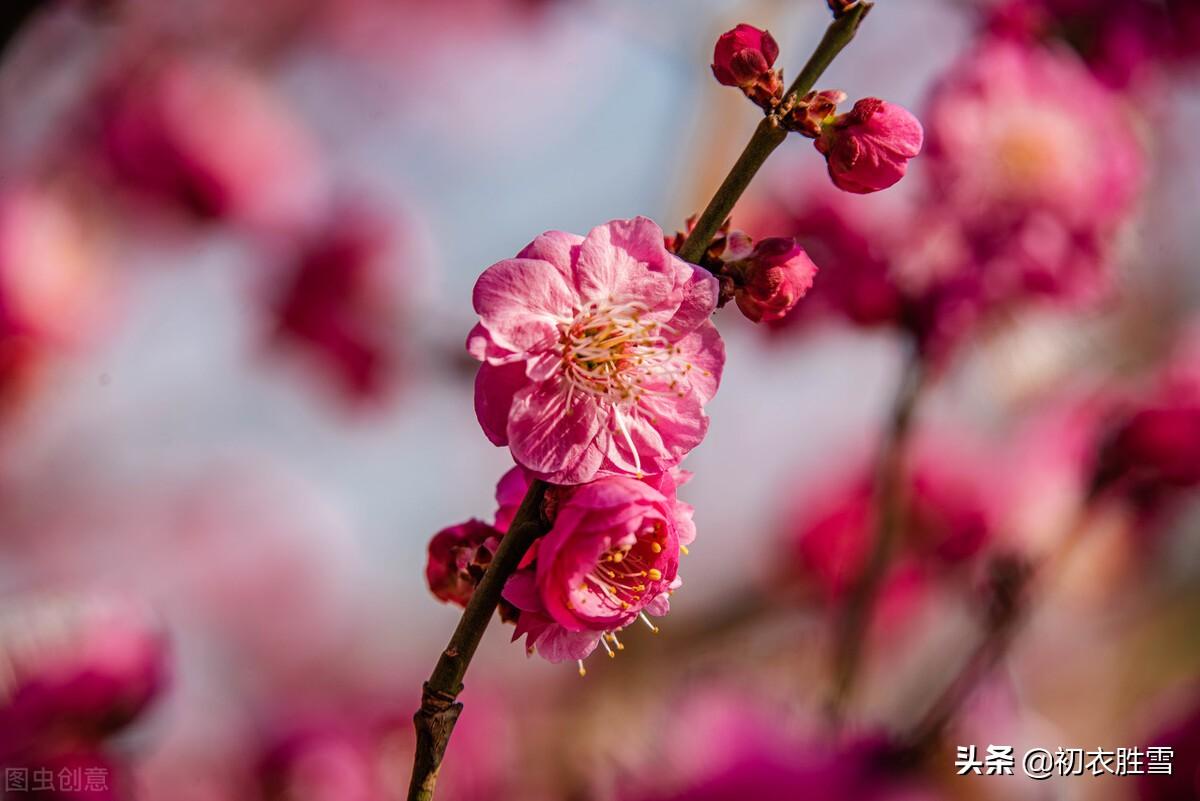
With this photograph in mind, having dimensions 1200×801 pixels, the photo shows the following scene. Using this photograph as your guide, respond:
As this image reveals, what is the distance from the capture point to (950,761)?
3.01 ft

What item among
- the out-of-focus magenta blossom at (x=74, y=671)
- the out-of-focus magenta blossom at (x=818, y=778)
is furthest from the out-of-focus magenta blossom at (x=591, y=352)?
the out-of-focus magenta blossom at (x=74, y=671)

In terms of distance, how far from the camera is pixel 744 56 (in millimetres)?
429

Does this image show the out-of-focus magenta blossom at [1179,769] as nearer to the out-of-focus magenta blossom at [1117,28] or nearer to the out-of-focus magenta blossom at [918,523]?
the out-of-focus magenta blossom at [918,523]

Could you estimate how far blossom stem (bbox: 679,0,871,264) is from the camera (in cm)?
39

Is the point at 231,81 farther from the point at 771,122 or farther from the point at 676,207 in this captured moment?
the point at 771,122

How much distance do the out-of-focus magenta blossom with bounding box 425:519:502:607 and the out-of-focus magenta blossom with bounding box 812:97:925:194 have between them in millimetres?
206

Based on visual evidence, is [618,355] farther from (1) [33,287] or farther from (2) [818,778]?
(1) [33,287]

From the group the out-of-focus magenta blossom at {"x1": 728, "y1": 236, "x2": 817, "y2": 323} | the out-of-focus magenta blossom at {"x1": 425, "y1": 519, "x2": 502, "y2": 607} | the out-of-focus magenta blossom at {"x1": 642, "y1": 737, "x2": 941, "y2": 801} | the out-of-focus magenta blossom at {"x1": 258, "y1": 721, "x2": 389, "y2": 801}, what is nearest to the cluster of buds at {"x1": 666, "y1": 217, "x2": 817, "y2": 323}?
the out-of-focus magenta blossom at {"x1": 728, "y1": 236, "x2": 817, "y2": 323}

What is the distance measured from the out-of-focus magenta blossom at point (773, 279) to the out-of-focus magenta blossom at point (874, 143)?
4 cm

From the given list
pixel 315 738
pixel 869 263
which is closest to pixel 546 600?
pixel 869 263

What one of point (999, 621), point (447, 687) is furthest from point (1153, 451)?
point (447, 687)

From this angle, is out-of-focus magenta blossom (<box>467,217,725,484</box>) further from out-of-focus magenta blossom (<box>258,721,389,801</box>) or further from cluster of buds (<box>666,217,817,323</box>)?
out-of-focus magenta blossom (<box>258,721,389,801</box>)

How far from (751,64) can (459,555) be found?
23cm

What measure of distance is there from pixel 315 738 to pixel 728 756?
645mm
